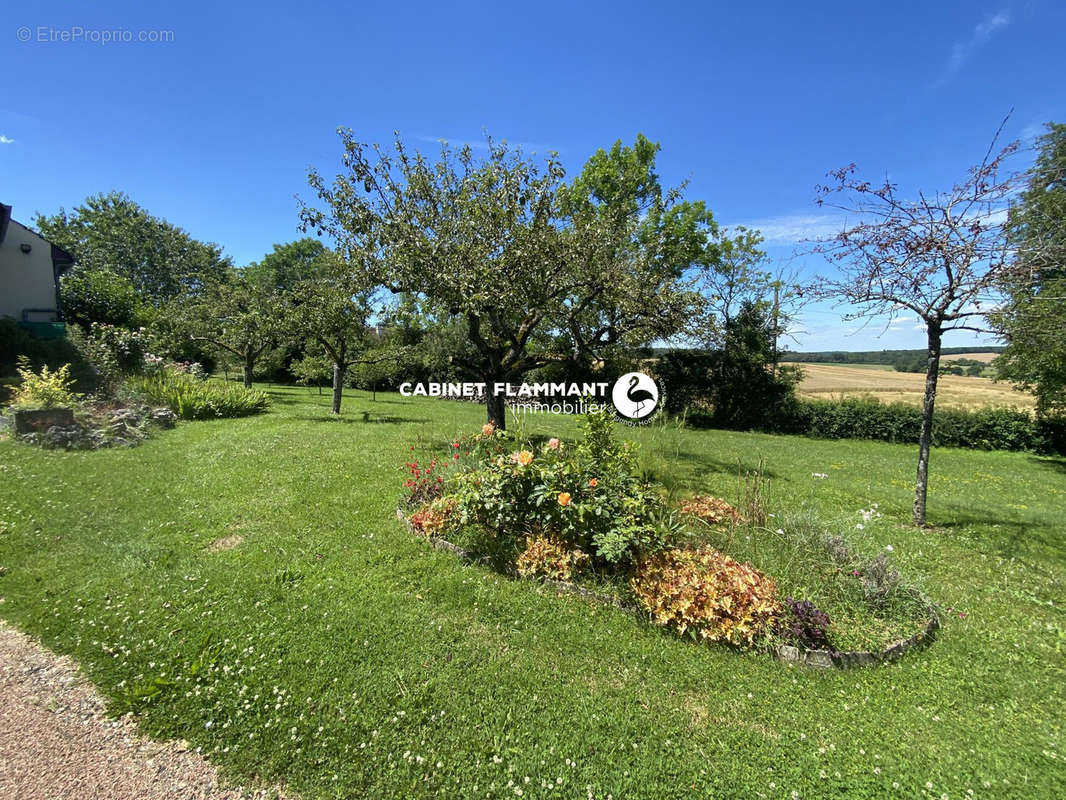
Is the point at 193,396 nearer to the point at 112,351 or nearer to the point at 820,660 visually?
the point at 112,351

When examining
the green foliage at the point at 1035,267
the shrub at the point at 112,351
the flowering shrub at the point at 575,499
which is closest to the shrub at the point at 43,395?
the shrub at the point at 112,351

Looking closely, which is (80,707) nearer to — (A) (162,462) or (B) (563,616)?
(B) (563,616)

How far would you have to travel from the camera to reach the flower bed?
289cm

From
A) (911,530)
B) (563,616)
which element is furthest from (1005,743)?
(911,530)

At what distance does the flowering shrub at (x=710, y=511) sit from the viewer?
4539 millimetres

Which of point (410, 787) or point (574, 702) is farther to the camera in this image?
point (574, 702)

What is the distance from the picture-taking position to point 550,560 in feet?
11.7

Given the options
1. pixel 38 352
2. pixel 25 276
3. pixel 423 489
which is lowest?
pixel 423 489

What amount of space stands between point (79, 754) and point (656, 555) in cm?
348

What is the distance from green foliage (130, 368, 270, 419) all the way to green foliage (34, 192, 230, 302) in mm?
25240

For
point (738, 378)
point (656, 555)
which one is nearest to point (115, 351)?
point (656, 555)

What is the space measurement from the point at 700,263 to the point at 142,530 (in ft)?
66.3

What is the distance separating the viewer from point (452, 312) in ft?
26.1

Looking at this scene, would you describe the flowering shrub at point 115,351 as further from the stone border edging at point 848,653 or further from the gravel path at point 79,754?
the stone border edging at point 848,653
